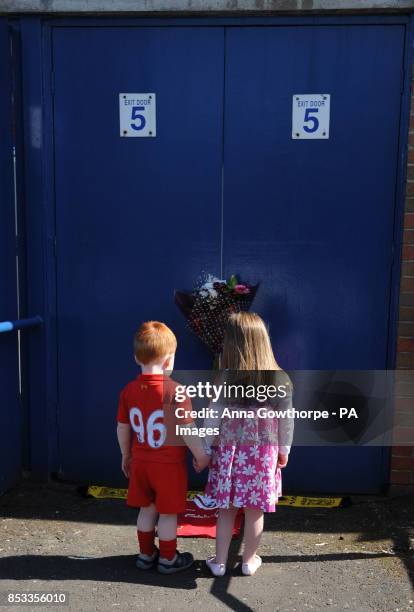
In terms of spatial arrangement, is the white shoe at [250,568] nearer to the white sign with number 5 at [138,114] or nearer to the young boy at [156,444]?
the young boy at [156,444]

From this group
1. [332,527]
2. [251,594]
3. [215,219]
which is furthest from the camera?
[215,219]

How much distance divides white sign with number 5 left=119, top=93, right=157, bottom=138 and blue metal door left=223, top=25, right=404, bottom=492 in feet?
1.58

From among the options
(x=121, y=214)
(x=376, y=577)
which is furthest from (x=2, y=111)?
(x=376, y=577)

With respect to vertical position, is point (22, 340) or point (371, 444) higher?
point (22, 340)

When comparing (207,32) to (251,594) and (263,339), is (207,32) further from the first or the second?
(251,594)

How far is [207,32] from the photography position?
3.96 metres

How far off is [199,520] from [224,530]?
0.63 m

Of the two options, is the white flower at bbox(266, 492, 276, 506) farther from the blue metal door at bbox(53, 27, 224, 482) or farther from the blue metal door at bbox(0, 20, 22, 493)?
the blue metal door at bbox(0, 20, 22, 493)

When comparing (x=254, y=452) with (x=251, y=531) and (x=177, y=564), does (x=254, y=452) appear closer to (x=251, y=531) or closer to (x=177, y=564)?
(x=251, y=531)

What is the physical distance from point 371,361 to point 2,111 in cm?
279

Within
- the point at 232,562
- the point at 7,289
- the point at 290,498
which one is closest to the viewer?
the point at 232,562

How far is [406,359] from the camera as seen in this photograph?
4.05m

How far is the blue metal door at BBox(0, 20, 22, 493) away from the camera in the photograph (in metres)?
3.97

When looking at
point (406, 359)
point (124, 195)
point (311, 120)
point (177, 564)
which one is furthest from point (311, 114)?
point (177, 564)
